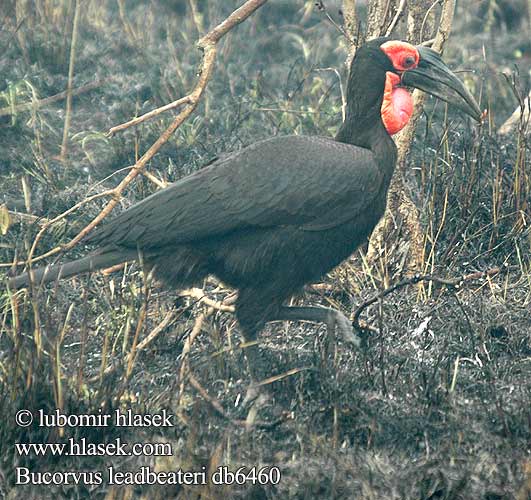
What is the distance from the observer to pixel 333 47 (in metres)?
6.39

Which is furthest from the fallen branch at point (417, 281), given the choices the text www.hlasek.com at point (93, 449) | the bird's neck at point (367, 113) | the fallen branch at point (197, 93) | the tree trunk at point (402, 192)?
the fallen branch at point (197, 93)

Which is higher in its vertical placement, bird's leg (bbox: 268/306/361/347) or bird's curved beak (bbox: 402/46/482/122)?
bird's curved beak (bbox: 402/46/482/122)

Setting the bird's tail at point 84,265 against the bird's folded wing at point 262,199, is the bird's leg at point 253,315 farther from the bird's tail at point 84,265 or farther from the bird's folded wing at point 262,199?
the bird's tail at point 84,265

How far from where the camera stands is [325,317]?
11.6 feet

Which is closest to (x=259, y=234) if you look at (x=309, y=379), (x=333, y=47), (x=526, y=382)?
(x=309, y=379)

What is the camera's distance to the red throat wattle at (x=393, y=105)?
357 centimetres

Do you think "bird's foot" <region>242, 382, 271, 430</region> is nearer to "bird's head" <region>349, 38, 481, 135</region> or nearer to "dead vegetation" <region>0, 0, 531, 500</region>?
"dead vegetation" <region>0, 0, 531, 500</region>

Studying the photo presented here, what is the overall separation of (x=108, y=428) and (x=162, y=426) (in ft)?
0.51

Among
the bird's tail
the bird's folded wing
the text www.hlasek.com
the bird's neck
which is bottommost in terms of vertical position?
the text www.hlasek.com

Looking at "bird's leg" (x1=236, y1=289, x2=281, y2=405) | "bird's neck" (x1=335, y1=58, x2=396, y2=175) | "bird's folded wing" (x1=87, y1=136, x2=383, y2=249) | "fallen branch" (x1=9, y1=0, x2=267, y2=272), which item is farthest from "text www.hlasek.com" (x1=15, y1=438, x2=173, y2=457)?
"bird's neck" (x1=335, y1=58, x2=396, y2=175)

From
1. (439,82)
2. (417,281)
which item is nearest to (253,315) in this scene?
(417,281)

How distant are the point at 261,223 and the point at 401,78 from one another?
0.76 m

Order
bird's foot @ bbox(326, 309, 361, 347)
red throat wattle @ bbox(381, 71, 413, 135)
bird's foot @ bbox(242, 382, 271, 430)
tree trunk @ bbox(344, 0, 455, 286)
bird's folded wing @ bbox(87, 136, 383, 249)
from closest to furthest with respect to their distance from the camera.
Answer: bird's foot @ bbox(242, 382, 271, 430) → bird's folded wing @ bbox(87, 136, 383, 249) → bird's foot @ bbox(326, 309, 361, 347) → red throat wattle @ bbox(381, 71, 413, 135) → tree trunk @ bbox(344, 0, 455, 286)

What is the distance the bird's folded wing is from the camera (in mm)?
3338
